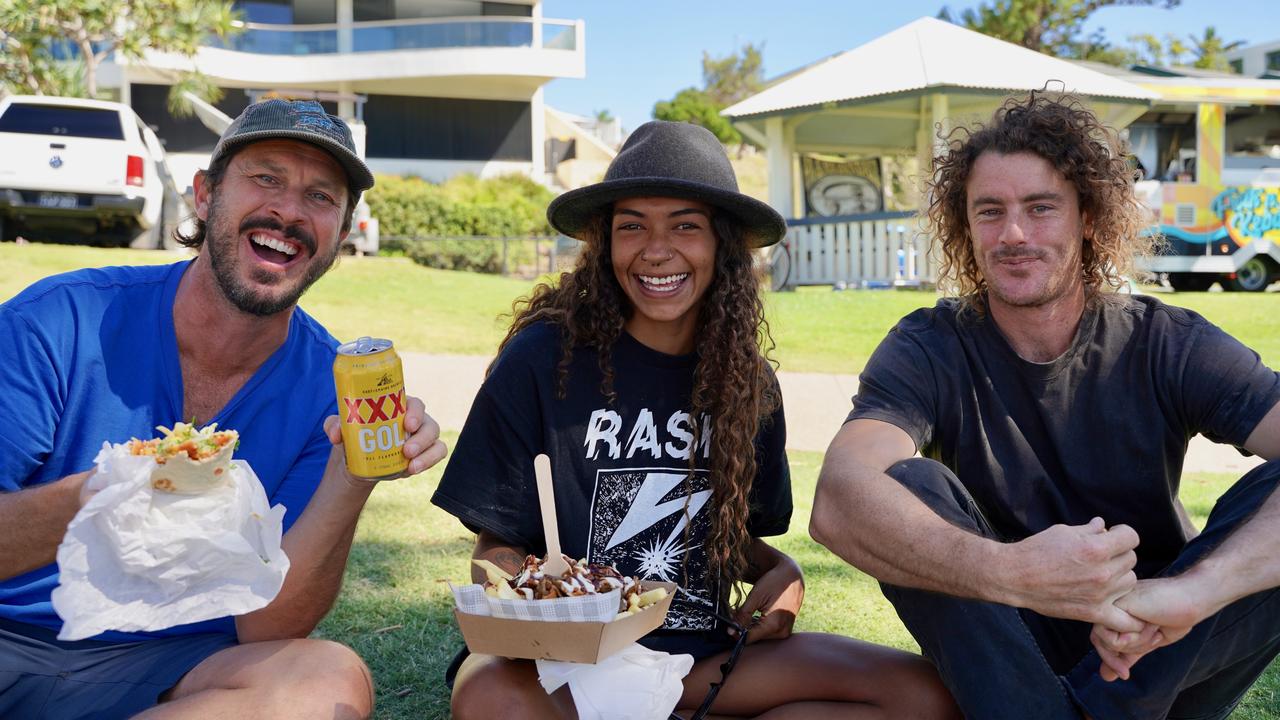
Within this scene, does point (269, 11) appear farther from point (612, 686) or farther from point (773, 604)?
point (612, 686)

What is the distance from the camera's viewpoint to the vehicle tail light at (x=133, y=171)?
1291 centimetres

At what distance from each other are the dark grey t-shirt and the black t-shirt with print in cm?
56

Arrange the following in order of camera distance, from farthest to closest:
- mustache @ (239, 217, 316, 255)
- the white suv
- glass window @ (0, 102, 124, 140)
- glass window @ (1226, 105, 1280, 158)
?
glass window @ (1226, 105, 1280, 158), glass window @ (0, 102, 124, 140), the white suv, mustache @ (239, 217, 316, 255)

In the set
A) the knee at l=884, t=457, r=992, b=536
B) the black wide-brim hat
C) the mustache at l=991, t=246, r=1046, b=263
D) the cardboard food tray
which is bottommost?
the cardboard food tray

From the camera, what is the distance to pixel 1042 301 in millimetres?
3004

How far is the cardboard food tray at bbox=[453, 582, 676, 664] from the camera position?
2.25 meters

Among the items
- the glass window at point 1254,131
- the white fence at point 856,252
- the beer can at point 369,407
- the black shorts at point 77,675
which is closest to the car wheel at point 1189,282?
the glass window at point 1254,131

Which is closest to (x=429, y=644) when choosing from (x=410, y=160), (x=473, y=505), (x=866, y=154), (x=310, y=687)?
(x=473, y=505)

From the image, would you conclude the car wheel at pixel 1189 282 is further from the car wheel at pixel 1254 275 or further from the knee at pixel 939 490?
the knee at pixel 939 490

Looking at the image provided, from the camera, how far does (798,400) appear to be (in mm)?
8773

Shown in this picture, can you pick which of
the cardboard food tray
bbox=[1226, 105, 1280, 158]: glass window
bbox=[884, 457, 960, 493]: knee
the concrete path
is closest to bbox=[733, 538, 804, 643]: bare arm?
bbox=[884, 457, 960, 493]: knee

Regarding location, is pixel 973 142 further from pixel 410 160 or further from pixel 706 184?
pixel 410 160

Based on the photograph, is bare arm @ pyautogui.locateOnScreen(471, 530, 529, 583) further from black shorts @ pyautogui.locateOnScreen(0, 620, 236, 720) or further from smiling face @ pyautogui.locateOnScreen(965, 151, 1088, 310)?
smiling face @ pyautogui.locateOnScreen(965, 151, 1088, 310)

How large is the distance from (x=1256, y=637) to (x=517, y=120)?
3064 cm
